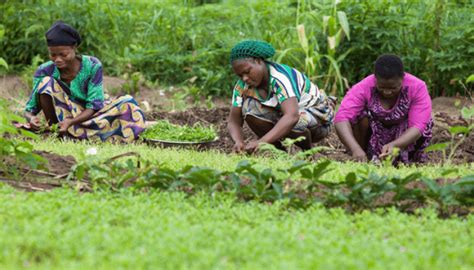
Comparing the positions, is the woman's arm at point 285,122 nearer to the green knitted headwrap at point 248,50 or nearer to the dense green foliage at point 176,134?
the green knitted headwrap at point 248,50

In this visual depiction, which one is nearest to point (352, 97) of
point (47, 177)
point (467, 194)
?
point (467, 194)

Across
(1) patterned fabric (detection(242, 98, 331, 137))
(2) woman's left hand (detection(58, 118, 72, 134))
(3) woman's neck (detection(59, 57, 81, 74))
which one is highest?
(3) woman's neck (detection(59, 57, 81, 74))

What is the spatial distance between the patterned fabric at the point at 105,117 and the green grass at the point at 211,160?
30.6 inches

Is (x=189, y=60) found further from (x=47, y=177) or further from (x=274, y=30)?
(x=47, y=177)

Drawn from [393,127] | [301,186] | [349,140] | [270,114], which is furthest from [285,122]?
[301,186]

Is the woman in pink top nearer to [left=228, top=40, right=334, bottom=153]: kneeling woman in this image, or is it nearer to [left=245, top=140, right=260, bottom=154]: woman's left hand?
[left=228, top=40, right=334, bottom=153]: kneeling woman

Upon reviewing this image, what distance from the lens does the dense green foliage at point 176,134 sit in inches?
278

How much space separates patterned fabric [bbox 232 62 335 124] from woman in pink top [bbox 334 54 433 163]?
39 centimetres

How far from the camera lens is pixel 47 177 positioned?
4.66 meters

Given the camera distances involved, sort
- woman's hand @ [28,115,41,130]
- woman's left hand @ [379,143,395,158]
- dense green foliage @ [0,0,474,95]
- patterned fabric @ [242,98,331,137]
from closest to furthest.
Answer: woman's left hand @ [379,143,395,158], patterned fabric @ [242,98,331,137], woman's hand @ [28,115,41,130], dense green foliage @ [0,0,474,95]

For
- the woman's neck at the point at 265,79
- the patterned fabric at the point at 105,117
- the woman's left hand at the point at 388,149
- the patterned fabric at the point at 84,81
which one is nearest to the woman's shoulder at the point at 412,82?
the woman's left hand at the point at 388,149

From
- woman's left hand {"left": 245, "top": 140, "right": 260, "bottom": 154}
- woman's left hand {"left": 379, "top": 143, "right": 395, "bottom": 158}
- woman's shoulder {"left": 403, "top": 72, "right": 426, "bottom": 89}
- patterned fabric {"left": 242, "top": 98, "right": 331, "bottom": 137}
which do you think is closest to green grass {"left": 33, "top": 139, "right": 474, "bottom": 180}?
woman's left hand {"left": 245, "top": 140, "right": 260, "bottom": 154}

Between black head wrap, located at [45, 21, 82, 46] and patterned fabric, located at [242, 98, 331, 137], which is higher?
black head wrap, located at [45, 21, 82, 46]

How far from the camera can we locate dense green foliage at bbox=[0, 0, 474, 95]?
30.8ft
